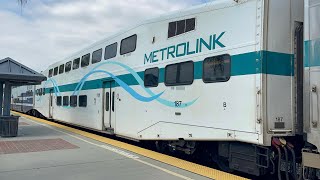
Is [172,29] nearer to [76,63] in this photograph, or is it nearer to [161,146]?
[161,146]

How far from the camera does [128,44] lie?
36.3 feet

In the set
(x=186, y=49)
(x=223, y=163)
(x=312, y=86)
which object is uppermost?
(x=186, y=49)

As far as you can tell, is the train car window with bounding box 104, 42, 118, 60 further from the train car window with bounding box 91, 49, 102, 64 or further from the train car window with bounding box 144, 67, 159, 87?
the train car window with bounding box 144, 67, 159, 87

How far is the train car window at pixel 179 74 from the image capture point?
7.85m

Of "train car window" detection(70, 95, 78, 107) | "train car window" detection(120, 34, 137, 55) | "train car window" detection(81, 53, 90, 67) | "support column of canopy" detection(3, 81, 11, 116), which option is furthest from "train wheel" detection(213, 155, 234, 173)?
"train car window" detection(70, 95, 78, 107)

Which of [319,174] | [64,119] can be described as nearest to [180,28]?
[319,174]

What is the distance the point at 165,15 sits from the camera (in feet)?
30.0

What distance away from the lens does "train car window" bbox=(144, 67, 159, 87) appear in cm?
916

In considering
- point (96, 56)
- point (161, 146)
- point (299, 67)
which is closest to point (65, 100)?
point (96, 56)

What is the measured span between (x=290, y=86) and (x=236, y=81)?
3.10 feet

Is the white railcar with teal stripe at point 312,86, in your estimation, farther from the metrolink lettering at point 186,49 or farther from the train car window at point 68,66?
the train car window at point 68,66

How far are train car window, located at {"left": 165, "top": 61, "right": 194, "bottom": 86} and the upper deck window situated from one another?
764 mm

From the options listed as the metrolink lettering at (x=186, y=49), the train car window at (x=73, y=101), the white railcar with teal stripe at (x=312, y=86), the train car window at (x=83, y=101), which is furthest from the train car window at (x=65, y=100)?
the white railcar with teal stripe at (x=312, y=86)

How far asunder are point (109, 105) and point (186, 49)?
510 cm
